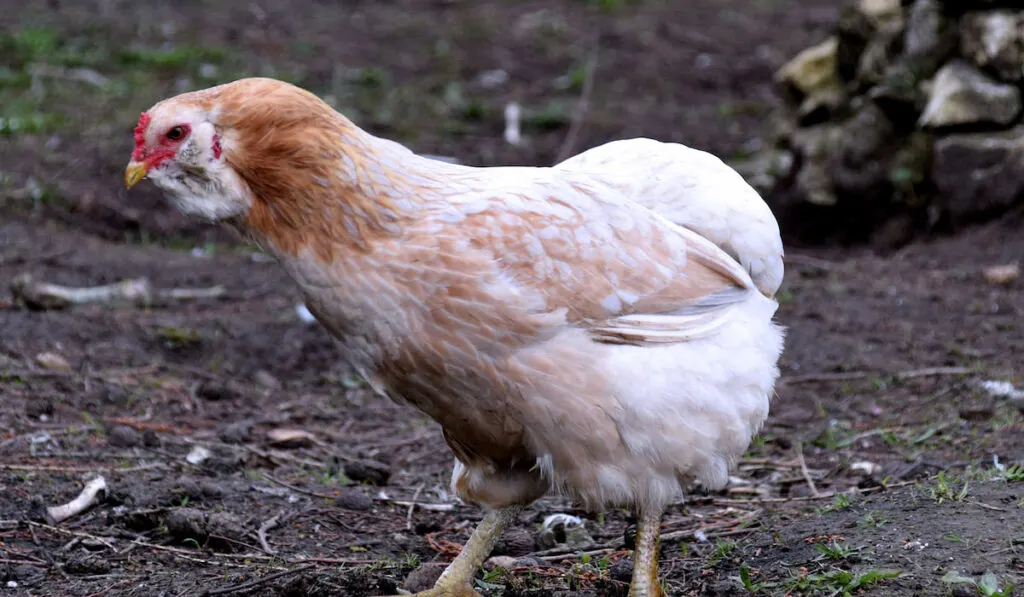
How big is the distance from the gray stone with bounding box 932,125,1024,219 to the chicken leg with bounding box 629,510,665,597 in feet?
14.4

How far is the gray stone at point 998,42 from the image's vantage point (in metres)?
6.71

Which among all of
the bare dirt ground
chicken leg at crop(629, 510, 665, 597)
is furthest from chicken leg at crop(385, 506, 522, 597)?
chicken leg at crop(629, 510, 665, 597)

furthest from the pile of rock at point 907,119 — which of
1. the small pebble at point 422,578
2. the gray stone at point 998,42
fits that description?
the small pebble at point 422,578

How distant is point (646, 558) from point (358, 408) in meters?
2.36

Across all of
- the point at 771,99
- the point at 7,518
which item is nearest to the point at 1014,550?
the point at 7,518

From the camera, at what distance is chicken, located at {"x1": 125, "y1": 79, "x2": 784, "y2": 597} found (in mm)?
2934

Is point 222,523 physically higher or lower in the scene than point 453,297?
lower

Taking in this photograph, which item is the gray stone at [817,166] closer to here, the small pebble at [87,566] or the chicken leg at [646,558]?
the chicken leg at [646,558]

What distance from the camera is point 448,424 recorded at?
127 inches

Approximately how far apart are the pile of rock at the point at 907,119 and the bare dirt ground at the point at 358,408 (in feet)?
1.13

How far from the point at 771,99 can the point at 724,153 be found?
5.37 feet

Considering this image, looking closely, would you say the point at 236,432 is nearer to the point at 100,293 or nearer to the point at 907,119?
the point at 100,293

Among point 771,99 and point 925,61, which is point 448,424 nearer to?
point 925,61

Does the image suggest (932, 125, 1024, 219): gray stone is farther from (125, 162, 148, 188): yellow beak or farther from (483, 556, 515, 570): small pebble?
(125, 162, 148, 188): yellow beak
